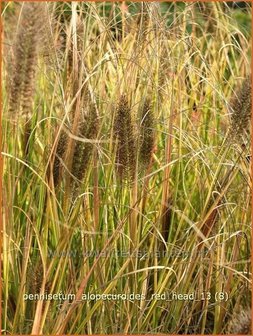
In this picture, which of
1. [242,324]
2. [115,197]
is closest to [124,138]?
[115,197]

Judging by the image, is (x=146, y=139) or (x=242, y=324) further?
(x=146, y=139)

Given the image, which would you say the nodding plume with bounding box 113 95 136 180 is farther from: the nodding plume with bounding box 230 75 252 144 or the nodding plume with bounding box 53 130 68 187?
the nodding plume with bounding box 230 75 252 144

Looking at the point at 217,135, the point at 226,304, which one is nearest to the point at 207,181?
the point at 217,135

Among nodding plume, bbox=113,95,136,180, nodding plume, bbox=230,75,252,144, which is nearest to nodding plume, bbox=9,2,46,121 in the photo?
nodding plume, bbox=113,95,136,180

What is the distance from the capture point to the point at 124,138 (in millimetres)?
1862

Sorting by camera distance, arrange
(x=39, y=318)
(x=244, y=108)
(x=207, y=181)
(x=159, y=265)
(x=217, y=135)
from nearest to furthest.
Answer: (x=39, y=318), (x=244, y=108), (x=159, y=265), (x=207, y=181), (x=217, y=135)

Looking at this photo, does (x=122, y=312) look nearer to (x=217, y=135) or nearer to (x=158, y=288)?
(x=158, y=288)

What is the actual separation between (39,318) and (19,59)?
26.2 inches

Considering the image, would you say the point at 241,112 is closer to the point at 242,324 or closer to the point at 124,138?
the point at 124,138

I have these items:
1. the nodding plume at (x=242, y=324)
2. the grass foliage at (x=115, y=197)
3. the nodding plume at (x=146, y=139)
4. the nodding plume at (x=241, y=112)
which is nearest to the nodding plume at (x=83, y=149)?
the grass foliage at (x=115, y=197)

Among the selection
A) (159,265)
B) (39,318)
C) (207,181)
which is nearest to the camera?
(39,318)

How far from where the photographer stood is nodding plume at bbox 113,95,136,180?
1.86 meters

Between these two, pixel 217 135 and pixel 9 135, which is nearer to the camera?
pixel 9 135

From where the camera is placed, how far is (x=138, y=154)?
6.27 ft
